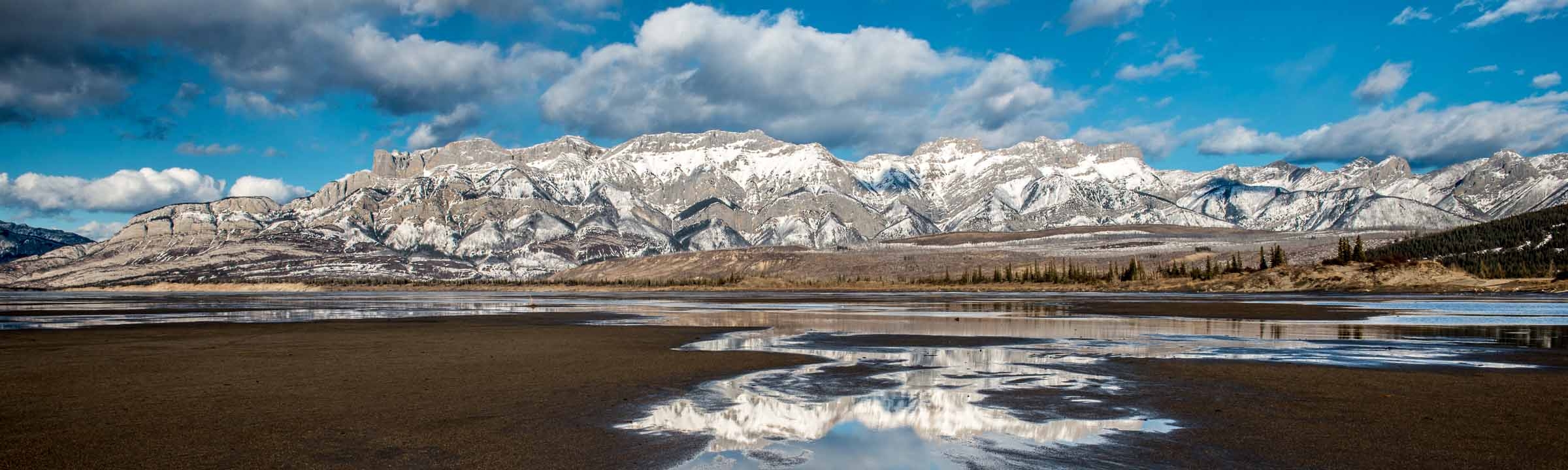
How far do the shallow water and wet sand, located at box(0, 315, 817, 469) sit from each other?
1.47 m

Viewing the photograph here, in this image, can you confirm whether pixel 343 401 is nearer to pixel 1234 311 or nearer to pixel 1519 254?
pixel 1234 311

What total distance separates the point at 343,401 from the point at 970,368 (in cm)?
1578

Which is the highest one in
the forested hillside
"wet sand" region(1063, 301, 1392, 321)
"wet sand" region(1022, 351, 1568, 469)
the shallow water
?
the forested hillside

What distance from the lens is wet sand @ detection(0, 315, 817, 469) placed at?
13438 millimetres

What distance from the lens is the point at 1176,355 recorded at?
29484 mm

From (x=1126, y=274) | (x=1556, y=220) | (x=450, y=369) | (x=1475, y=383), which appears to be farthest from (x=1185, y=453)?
(x=1556, y=220)

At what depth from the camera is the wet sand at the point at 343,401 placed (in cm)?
1344

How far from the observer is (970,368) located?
26.1 m

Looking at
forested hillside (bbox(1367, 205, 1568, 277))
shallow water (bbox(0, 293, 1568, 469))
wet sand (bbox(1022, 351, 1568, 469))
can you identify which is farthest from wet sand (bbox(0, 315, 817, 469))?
forested hillside (bbox(1367, 205, 1568, 277))

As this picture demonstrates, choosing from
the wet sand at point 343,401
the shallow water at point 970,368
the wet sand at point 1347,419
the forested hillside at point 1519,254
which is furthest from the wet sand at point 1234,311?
the forested hillside at point 1519,254

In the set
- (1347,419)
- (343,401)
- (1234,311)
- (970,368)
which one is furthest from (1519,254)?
(343,401)

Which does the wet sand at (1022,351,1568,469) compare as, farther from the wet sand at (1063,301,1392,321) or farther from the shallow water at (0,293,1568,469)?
the wet sand at (1063,301,1392,321)

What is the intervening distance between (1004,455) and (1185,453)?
8.32 feet

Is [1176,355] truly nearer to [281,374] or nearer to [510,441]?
[510,441]
